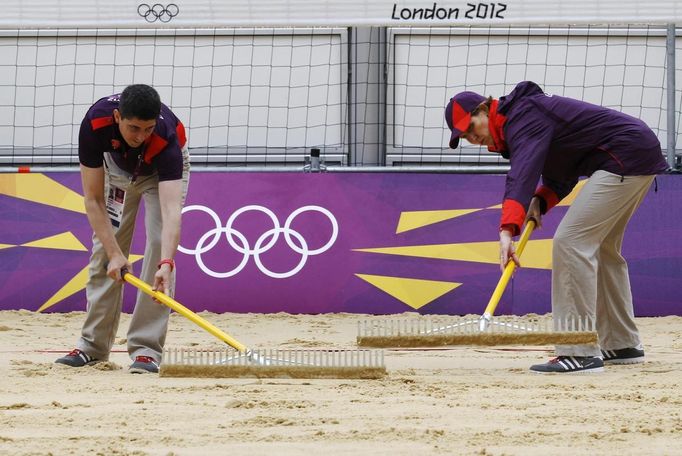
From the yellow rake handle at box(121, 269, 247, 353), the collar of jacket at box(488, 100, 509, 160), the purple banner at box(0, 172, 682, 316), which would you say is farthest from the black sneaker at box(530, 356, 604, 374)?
the purple banner at box(0, 172, 682, 316)

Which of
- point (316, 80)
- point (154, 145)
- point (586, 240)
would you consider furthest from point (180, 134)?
point (316, 80)

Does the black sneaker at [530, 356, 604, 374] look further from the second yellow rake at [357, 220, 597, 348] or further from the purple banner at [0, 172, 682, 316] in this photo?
the purple banner at [0, 172, 682, 316]

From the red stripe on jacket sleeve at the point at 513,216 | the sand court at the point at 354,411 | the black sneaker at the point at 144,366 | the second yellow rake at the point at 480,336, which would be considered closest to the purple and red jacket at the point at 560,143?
the red stripe on jacket sleeve at the point at 513,216

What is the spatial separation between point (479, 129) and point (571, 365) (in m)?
1.30

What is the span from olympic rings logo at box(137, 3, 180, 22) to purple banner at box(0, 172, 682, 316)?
125 centimetres

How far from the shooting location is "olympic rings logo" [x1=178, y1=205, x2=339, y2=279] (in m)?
8.89

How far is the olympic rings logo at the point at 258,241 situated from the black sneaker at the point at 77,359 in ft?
9.26

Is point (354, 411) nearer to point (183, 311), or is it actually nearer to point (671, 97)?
point (183, 311)

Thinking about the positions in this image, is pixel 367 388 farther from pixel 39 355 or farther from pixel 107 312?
pixel 39 355

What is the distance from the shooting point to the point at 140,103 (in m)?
5.24

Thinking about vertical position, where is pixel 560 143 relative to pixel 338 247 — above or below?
above

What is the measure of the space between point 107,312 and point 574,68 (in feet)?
18.6

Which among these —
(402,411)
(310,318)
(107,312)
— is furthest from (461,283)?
(402,411)

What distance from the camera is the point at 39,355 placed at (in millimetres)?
6609
